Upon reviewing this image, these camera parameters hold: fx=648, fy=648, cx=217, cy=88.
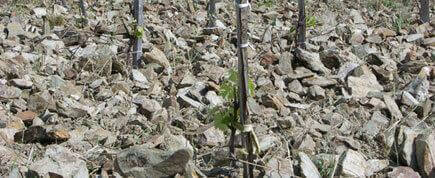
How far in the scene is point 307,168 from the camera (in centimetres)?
360

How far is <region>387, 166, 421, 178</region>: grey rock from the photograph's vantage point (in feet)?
12.0

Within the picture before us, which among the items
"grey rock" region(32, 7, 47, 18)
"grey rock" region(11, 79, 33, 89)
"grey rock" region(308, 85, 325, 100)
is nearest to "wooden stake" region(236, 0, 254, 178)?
"grey rock" region(308, 85, 325, 100)

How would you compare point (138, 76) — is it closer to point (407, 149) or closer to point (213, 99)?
point (213, 99)

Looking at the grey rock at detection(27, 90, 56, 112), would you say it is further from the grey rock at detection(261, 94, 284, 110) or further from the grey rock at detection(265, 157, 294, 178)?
the grey rock at detection(265, 157, 294, 178)

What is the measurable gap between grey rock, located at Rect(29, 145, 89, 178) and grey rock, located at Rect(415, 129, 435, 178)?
190 centimetres

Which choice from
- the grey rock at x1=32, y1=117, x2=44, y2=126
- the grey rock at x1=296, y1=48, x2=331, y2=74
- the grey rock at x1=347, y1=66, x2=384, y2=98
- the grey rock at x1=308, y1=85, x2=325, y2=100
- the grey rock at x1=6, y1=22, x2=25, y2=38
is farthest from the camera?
the grey rock at x1=6, y1=22, x2=25, y2=38

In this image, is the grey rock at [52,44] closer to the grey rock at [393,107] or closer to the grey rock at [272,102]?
the grey rock at [272,102]

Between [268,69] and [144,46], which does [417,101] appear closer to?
[268,69]

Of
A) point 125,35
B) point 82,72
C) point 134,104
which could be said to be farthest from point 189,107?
point 125,35

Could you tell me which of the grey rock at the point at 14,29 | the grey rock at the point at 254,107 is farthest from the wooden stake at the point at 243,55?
the grey rock at the point at 14,29

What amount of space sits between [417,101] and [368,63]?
1.17 m

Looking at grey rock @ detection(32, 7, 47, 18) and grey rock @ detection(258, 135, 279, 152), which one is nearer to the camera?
grey rock @ detection(258, 135, 279, 152)

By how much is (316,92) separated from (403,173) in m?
1.57

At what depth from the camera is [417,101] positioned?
499cm
